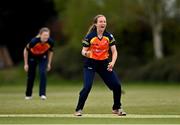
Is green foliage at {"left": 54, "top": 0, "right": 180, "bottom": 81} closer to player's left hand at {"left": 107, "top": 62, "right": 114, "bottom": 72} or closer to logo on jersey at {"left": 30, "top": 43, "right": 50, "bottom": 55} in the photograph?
logo on jersey at {"left": 30, "top": 43, "right": 50, "bottom": 55}

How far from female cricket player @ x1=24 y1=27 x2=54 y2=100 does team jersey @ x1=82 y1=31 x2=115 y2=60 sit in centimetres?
577

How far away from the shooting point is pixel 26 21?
55750 millimetres

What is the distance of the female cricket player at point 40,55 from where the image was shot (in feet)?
69.6

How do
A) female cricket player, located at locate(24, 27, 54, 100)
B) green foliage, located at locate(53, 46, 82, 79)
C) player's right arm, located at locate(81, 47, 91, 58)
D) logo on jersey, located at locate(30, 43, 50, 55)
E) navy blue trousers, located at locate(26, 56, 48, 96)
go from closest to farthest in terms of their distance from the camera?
1. player's right arm, located at locate(81, 47, 91, 58)
2. female cricket player, located at locate(24, 27, 54, 100)
3. logo on jersey, located at locate(30, 43, 50, 55)
4. navy blue trousers, located at locate(26, 56, 48, 96)
5. green foliage, located at locate(53, 46, 82, 79)

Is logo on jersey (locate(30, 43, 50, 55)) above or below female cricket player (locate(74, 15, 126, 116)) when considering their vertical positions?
above

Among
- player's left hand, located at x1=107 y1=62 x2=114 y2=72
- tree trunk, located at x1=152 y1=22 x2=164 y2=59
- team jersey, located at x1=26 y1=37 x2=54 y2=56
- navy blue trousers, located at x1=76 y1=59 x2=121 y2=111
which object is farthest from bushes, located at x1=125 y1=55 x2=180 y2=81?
player's left hand, located at x1=107 y1=62 x2=114 y2=72

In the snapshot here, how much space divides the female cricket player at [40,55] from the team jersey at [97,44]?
227 inches

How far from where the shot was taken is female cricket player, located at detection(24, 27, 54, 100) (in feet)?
69.6

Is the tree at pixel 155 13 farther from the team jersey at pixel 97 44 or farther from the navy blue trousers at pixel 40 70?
the team jersey at pixel 97 44

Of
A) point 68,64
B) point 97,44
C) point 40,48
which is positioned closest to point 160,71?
point 68,64

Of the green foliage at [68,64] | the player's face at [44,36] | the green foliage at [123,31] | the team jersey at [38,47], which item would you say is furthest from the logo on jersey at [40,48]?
the green foliage at [68,64]

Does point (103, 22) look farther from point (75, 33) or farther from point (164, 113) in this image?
point (75, 33)

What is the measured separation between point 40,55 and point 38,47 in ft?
0.99

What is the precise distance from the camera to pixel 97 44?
50.1ft
